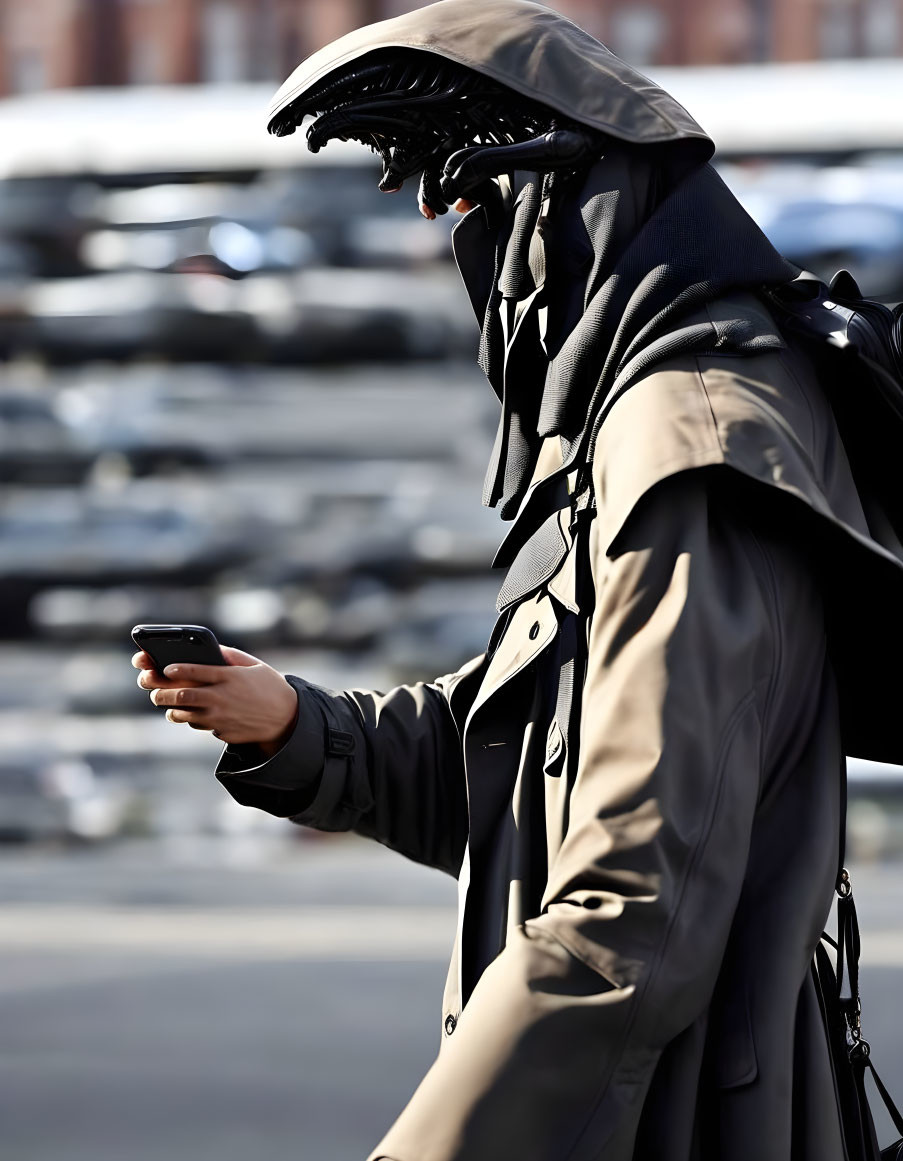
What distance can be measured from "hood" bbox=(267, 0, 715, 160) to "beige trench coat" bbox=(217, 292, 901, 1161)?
6.9 inches

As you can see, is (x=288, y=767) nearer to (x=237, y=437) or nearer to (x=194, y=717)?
(x=194, y=717)

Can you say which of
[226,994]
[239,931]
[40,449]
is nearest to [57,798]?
[239,931]

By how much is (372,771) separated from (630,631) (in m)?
0.56

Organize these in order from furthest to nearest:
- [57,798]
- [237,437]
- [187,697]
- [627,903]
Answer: [237,437], [57,798], [187,697], [627,903]

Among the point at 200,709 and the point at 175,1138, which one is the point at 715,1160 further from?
the point at 175,1138

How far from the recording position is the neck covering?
1.27m

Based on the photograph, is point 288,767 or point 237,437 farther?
point 237,437

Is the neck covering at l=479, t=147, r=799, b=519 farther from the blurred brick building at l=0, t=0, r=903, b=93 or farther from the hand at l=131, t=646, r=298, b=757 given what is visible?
the blurred brick building at l=0, t=0, r=903, b=93

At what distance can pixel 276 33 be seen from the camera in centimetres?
1024

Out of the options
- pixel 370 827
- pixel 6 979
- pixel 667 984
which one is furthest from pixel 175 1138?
pixel 667 984

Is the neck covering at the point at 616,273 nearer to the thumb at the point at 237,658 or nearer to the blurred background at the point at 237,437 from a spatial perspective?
the thumb at the point at 237,658

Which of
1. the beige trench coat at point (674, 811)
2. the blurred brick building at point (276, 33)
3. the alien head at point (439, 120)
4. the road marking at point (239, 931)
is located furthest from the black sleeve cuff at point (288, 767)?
the blurred brick building at point (276, 33)

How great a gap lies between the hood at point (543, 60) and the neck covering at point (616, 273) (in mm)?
39

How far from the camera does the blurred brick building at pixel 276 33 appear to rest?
9.26 m
